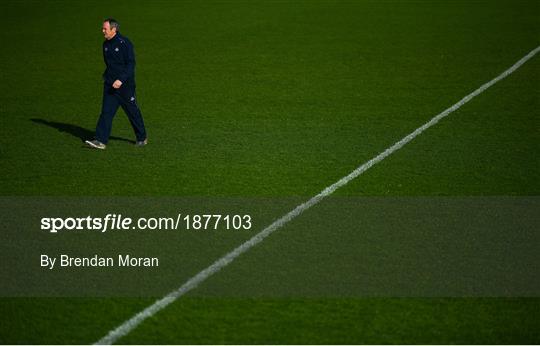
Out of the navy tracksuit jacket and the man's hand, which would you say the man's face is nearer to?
the navy tracksuit jacket

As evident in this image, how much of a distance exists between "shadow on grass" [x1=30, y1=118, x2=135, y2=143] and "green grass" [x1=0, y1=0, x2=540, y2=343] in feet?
0.19

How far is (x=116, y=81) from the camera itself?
35.0 ft

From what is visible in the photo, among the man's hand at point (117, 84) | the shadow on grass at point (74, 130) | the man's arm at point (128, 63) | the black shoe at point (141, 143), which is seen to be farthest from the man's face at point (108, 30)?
the shadow on grass at point (74, 130)


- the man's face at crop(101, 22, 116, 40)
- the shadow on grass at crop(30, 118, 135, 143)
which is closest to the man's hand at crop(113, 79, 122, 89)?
the man's face at crop(101, 22, 116, 40)

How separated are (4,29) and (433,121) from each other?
529 inches

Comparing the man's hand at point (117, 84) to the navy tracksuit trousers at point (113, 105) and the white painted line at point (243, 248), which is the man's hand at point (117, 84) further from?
the white painted line at point (243, 248)

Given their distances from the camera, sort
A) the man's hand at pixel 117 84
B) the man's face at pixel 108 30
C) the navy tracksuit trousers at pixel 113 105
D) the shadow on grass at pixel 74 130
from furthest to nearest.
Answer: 1. the shadow on grass at pixel 74 130
2. the navy tracksuit trousers at pixel 113 105
3. the man's hand at pixel 117 84
4. the man's face at pixel 108 30

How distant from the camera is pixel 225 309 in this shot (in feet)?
21.8

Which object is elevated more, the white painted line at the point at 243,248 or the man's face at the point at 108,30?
the man's face at the point at 108,30

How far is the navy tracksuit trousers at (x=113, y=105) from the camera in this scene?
10883 mm

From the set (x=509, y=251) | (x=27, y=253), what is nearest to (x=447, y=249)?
(x=509, y=251)

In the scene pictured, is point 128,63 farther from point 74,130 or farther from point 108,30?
point 74,130

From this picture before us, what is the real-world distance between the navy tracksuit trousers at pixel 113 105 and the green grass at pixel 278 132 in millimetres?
339

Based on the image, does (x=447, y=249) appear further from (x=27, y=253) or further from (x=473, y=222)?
(x=27, y=253)
